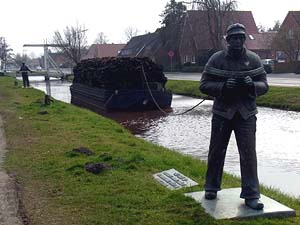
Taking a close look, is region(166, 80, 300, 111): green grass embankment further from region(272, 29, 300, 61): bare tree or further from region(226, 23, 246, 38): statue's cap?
region(272, 29, 300, 61): bare tree

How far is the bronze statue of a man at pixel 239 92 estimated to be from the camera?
17.9 feet

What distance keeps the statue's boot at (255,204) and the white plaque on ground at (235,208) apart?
4cm

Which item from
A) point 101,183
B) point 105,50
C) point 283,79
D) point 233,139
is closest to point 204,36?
point 283,79

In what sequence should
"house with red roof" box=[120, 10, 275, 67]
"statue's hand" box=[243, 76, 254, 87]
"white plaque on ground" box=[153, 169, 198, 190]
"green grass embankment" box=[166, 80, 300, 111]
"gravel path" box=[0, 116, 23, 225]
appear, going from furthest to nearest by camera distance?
"house with red roof" box=[120, 10, 275, 67], "green grass embankment" box=[166, 80, 300, 111], "white plaque on ground" box=[153, 169, 198, 190], "gravel path" box=[0, 116, 23, 225], "statue's hand" box=[243, 76, 254, 87]

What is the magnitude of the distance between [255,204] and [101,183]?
2573 mm

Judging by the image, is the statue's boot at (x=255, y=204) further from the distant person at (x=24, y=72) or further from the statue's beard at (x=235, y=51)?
the distant person at (x=24, y=72)

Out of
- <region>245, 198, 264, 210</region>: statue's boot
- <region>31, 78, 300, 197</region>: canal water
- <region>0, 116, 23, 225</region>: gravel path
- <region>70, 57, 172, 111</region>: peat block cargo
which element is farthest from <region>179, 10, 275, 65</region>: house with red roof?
<region>245, 198, 264, 210</region>: statue's boot

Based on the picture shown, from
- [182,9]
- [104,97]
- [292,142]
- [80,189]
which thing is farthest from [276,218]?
[182,9]

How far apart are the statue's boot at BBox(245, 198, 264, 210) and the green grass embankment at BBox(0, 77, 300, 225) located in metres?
0.21

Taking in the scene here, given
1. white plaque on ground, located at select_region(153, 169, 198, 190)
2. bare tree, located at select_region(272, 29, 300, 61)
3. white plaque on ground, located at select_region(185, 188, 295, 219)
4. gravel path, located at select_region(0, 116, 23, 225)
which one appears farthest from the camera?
bare tree, located at select_region(272, 29, 300, 61)

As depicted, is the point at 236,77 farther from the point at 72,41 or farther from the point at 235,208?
the point at 72,41

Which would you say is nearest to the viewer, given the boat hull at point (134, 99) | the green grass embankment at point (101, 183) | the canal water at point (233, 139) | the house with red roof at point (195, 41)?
the green grass embankment at point (101, 183)

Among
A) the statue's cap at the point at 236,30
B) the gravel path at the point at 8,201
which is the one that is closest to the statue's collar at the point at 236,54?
the statue's cap at the point at 236,30

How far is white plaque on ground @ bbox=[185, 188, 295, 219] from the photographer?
5438 mm
